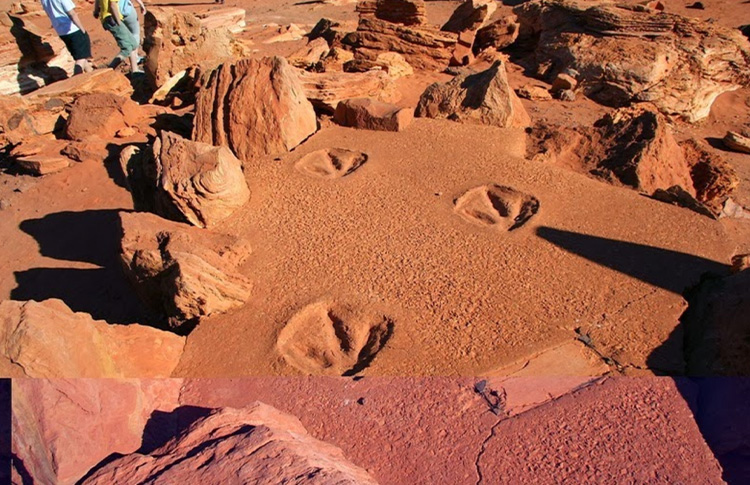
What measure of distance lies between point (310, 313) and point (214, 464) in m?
1.61

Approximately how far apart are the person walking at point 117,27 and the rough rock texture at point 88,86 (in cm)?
65

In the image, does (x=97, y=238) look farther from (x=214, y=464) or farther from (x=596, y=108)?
(x=596, y=108)

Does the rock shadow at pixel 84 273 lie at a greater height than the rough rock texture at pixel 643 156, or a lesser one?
lesser

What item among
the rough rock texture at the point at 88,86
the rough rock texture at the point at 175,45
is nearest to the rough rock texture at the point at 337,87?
the rough rock texture at the point at 175,45

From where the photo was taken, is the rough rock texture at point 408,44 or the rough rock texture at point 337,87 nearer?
the rough rock texture at point 337,87

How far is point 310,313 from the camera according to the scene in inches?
142

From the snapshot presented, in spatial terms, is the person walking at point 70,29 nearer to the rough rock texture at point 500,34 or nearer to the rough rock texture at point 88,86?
the rough rock texture at point 88,86

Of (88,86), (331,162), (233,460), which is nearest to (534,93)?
(331,162)

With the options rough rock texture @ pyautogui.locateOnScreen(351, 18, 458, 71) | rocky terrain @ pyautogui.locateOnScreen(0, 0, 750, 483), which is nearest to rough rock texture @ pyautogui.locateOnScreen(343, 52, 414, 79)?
rocky terrain @ pyautogui.locateOnScreen(0, 0, 750, 483)

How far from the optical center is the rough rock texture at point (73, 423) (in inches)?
87.4

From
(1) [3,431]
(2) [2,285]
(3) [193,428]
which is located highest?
(3) [193,428]

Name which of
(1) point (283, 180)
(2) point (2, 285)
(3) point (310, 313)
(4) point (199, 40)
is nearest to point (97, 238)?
(2) point (2, 285)

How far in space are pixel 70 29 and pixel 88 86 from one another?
1417 millimetres

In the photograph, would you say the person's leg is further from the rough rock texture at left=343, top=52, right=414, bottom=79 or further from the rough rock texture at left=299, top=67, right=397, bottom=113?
the rough rock texture at left=299, top=67, right=397, bottom=113
